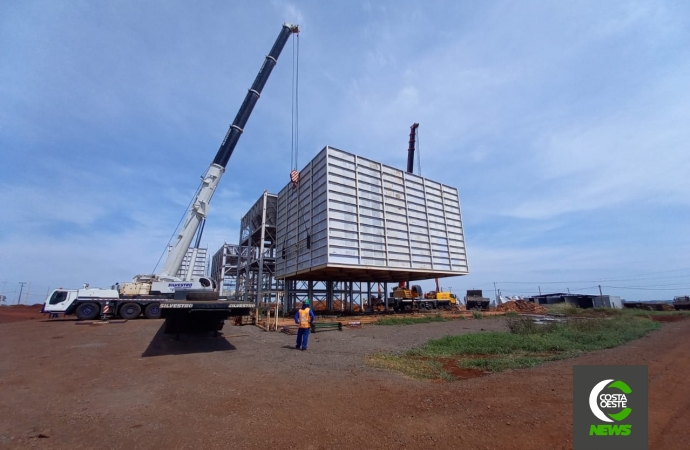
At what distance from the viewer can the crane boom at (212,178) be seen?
73.0 ft

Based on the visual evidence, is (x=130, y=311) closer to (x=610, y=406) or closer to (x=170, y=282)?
(x=170, y=282)

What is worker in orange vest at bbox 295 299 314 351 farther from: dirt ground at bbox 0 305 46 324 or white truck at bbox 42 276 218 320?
dirt ground at bbox 0 305 46 324

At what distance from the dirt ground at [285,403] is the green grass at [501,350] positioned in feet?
2.10

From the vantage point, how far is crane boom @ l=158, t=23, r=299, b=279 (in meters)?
22.3

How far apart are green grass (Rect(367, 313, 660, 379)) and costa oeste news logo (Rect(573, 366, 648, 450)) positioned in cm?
328

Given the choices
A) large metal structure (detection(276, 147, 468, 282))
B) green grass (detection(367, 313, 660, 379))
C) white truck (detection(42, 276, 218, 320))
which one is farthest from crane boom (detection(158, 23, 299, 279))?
green grass (detection(367, 313, 660, 379))

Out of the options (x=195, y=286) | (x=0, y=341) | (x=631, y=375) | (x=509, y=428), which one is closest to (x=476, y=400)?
(x=509, y=428)

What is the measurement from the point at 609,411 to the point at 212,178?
23825mm

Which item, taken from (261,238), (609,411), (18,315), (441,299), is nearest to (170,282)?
(261,238)

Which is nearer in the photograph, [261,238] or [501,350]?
[501,350]

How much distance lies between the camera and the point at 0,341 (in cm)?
1212

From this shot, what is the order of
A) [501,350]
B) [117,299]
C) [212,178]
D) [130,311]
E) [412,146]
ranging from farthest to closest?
[412,146] → [212,178] → [130,311] → [117,299] → [501,350]

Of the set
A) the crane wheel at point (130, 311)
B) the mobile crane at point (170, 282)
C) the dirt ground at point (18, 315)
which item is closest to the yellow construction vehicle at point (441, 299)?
the mobile crane at point (170, 282)

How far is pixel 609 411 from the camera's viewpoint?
388cm
